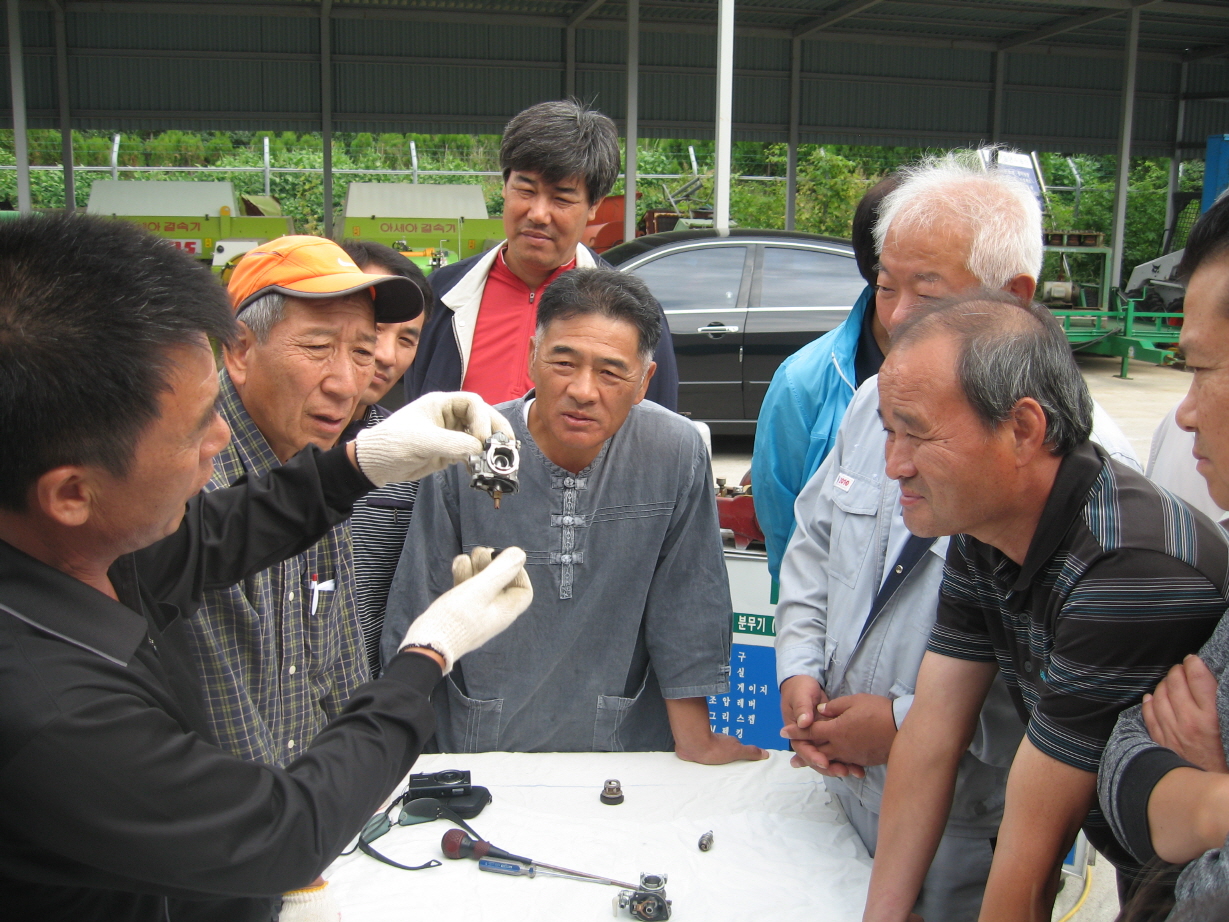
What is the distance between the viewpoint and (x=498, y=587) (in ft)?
5.01

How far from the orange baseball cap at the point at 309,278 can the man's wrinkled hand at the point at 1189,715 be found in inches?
57.8

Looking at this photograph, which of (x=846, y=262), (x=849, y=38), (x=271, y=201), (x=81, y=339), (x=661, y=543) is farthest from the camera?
(x=849, y=38)

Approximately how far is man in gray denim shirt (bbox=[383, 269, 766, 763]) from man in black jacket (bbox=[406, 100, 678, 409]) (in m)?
0.47

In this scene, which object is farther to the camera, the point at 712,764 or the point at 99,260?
the point at 712,764

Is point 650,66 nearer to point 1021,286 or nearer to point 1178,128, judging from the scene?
point 1178,128

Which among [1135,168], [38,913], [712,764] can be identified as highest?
[1135,168]

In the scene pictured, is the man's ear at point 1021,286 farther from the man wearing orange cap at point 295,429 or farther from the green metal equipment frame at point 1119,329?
the green metal equipment frame at point 1119,329

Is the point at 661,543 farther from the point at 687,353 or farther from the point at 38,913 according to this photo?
the point at 687,353

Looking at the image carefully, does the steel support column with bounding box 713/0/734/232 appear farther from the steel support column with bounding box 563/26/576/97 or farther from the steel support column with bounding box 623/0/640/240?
the steel support column with bounding box 563/26/576/97

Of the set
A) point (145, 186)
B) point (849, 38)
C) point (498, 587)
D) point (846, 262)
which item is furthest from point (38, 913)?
point (849, 38)

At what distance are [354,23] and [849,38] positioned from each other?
7768 mm

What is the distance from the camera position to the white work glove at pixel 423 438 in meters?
1.66

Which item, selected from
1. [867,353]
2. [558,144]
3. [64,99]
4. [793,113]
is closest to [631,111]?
[793,113]

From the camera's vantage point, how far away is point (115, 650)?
1.03 m
